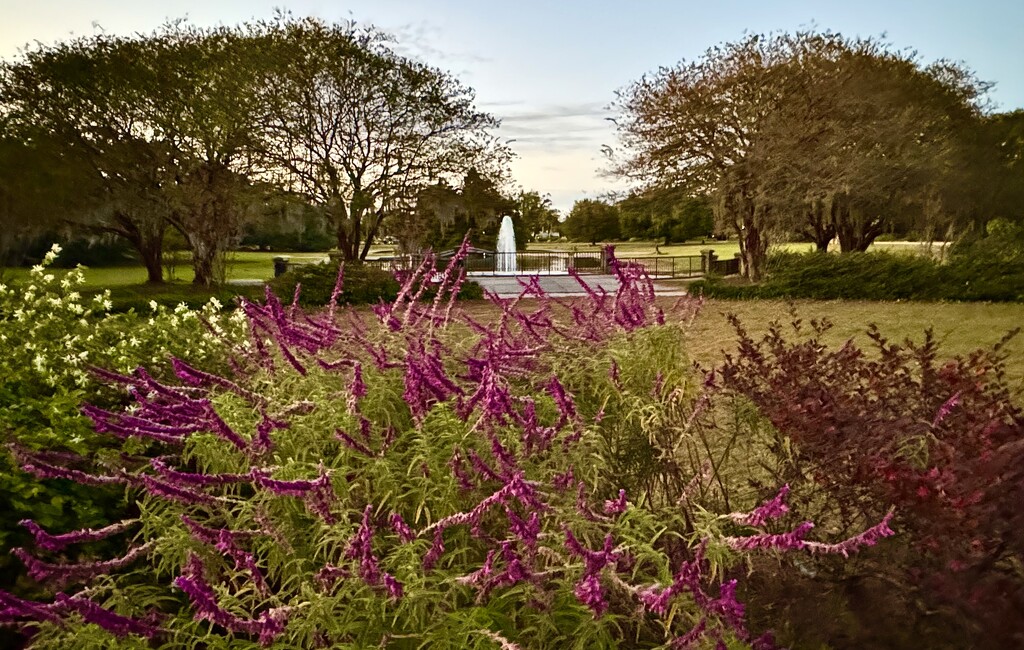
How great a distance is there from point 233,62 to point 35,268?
18233 mm

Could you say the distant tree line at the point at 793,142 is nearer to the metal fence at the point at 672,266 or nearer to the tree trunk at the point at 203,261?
the metal fence at the point at 672,266

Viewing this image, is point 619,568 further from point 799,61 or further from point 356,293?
point 799,61

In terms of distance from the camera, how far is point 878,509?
3.44m

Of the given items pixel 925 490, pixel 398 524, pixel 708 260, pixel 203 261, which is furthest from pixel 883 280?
pixel 398 524

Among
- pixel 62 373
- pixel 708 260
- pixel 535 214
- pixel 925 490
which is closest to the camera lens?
pixel 925 490

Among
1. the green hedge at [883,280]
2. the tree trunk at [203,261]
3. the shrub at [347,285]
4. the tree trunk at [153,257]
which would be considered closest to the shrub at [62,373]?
the shrub at [347,285]

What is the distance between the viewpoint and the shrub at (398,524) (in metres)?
2.25

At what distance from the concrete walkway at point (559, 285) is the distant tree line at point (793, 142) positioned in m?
2.76

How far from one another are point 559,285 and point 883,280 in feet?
36.5

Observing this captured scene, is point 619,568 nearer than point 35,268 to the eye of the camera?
Yes

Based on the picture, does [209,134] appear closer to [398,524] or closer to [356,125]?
[356,125]

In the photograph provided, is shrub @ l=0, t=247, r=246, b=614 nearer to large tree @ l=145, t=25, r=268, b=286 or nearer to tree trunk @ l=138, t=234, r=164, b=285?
large tree @ l=145, t=25, r=268, b=286

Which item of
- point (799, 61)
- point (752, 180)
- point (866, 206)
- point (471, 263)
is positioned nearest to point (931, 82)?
point (866, 206)

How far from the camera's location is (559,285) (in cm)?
2825
